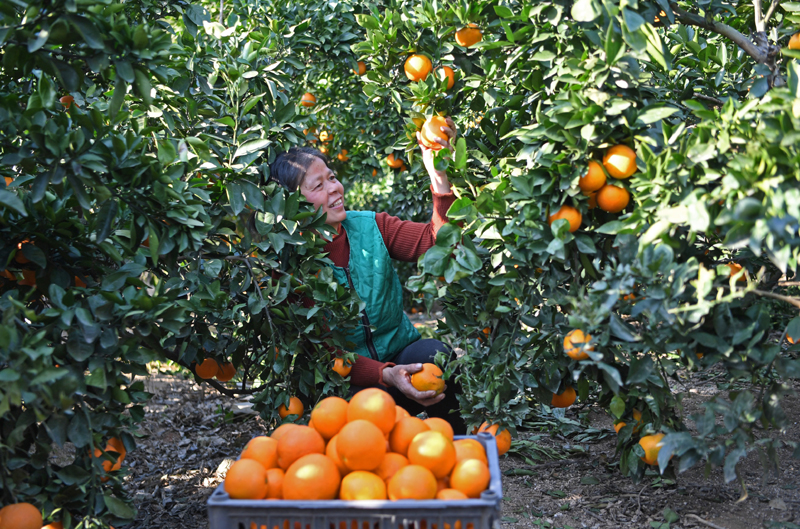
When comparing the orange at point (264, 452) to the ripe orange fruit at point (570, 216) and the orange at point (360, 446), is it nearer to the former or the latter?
the orange at point (360, 446)

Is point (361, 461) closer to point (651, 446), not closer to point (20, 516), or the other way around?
point (20, 516)

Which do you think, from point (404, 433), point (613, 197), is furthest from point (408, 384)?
point (613, 197)

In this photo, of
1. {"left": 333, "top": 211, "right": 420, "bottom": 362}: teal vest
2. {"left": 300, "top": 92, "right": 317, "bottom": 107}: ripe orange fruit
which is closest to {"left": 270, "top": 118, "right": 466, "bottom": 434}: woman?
{"left": 333, "top": 211, "right": 420, "bottom": 362}: teal vest

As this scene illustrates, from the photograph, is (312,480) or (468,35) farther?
(468,35)

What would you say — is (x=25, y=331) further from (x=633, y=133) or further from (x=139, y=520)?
(x=633, y=133)

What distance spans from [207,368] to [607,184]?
1.47 meters

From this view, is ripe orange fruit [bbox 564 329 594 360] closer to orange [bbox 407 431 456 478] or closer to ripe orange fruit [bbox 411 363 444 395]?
orange [bbox 407 431 456 478]

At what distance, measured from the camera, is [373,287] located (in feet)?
8.14

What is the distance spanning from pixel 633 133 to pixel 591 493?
128 centimetres

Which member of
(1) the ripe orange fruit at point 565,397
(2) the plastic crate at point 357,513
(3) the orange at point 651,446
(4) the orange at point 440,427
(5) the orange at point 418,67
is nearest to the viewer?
(2) the plastic crate at point 357,513

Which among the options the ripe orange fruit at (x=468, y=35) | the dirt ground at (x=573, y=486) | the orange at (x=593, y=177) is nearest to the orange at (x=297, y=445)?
the dirt ground at (x=573, y=486)

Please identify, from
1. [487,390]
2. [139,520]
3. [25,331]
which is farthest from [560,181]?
[139,520]

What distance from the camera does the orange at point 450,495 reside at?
1.30 metres

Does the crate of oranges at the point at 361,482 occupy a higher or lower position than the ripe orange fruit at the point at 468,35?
lower
